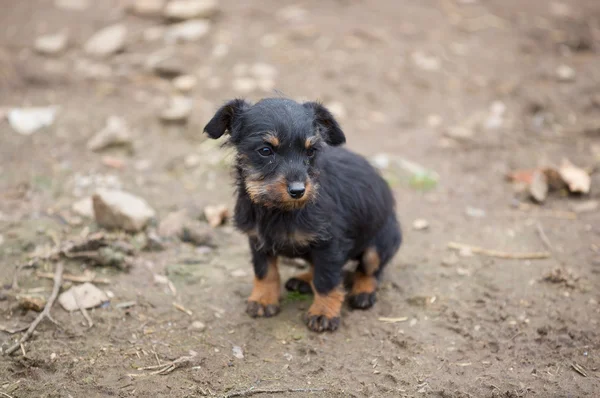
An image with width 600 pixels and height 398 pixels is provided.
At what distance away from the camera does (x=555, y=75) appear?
32.2ft

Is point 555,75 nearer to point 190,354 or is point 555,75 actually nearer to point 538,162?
point 538,162

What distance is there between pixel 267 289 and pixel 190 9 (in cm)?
653

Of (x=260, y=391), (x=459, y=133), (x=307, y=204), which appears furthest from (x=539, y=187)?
(x=260, y=391)

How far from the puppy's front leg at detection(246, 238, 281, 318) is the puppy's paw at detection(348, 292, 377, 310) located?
709 mm

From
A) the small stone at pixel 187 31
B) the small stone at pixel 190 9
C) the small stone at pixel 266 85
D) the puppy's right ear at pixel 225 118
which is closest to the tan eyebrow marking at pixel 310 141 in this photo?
the puppy's right ear at pixel 225 118

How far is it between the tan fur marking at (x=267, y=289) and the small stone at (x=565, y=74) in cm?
663

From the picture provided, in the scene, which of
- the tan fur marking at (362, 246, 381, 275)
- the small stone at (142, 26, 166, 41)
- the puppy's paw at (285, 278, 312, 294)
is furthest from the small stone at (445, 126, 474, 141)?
the small stone at (142, 26, 166, 41)

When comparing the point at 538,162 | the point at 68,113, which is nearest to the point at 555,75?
the point at 538,162

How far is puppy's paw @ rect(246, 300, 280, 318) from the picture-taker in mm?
5398

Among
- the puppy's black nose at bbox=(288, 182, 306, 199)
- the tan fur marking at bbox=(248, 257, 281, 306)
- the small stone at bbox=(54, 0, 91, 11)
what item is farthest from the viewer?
the small stone at bbox=(54, 0, 91, 11)

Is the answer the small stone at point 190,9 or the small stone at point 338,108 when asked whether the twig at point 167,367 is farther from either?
the small stone at point 190,9

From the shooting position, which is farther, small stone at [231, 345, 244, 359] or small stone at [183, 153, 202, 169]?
small stone at [183, 153, 202, 169]

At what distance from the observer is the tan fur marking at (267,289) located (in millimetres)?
5451

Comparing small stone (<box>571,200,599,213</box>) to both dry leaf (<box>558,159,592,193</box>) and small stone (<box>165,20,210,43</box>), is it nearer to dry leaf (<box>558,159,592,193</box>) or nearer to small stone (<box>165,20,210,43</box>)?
dry leaf (<box>558,159,592,193</box>)
